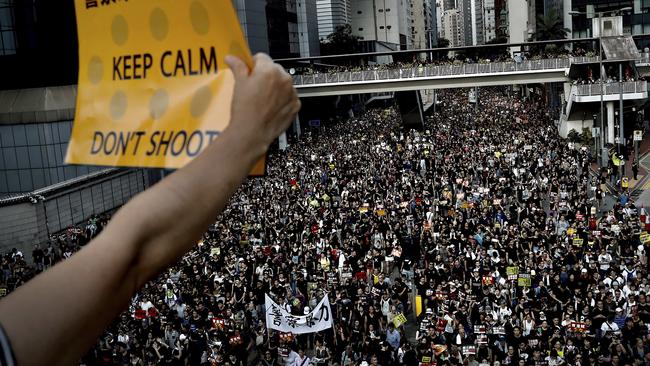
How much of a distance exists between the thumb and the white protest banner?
40.1ft

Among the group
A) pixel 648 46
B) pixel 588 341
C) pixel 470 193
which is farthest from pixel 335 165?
pixel 648 46

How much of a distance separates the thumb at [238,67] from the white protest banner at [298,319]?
40.1 ft

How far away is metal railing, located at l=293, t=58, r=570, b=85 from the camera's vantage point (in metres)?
49.8

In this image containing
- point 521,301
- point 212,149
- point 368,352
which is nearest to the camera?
point 212,149

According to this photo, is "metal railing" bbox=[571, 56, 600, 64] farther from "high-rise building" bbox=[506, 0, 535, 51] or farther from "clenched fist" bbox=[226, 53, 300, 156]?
"high-rise building" bbox=[506, 0, 535, 51]

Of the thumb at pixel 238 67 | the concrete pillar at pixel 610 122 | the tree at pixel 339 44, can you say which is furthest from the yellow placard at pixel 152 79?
the tree at pixel 339 44

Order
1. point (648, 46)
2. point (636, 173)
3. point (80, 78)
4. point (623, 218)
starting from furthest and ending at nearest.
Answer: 1. point (648, 46)
2. point (636, 173)
3. point (623, 218)
4. point (80, 78)

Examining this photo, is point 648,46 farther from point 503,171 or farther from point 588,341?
point 588,341

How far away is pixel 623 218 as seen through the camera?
22047 millimetres

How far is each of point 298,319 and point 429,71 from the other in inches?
1543

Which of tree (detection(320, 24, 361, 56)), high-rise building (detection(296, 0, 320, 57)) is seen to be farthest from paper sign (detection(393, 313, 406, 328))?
tree (detection(320, 24, 361, 56))

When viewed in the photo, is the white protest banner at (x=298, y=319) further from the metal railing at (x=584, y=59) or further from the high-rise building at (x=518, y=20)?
the high-rise building at (x=518, y=20)

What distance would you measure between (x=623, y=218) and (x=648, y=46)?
54.0 meters

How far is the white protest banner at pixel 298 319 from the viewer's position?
1464cm
